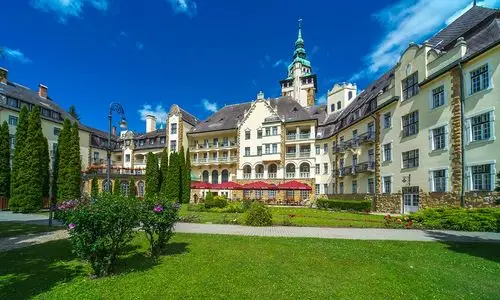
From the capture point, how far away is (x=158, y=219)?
8.55 meters

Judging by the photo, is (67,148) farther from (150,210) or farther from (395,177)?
(395,177)

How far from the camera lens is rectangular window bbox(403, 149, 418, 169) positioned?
23473 millimetres

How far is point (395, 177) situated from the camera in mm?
25734

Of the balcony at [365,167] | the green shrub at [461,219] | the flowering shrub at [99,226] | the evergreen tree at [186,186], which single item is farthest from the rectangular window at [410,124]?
the evergreen tree at [186,186]

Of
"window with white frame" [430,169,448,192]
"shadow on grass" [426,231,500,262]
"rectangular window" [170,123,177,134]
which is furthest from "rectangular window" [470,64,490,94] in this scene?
"rectangular window" [170,123,177,134]

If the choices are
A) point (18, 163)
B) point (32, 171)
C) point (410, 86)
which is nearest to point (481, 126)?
point (410, 86)

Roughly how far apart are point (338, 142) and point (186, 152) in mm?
24396

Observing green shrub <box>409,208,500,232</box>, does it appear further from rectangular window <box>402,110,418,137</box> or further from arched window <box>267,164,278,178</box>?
arched window <box>267,164,278,178</box>

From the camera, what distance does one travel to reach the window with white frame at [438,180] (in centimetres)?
2052

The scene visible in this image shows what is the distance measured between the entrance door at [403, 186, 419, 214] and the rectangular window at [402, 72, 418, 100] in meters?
8.34

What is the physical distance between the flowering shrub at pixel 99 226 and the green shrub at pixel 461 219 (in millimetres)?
16160

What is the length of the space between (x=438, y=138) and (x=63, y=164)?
38.4 meters

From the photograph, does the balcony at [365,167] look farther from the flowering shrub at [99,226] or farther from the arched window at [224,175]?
the flowering shrub at [99,226]

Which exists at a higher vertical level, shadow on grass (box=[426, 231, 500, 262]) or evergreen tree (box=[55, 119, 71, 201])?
evergreen tree (box=[55, 119, 71, 201])
